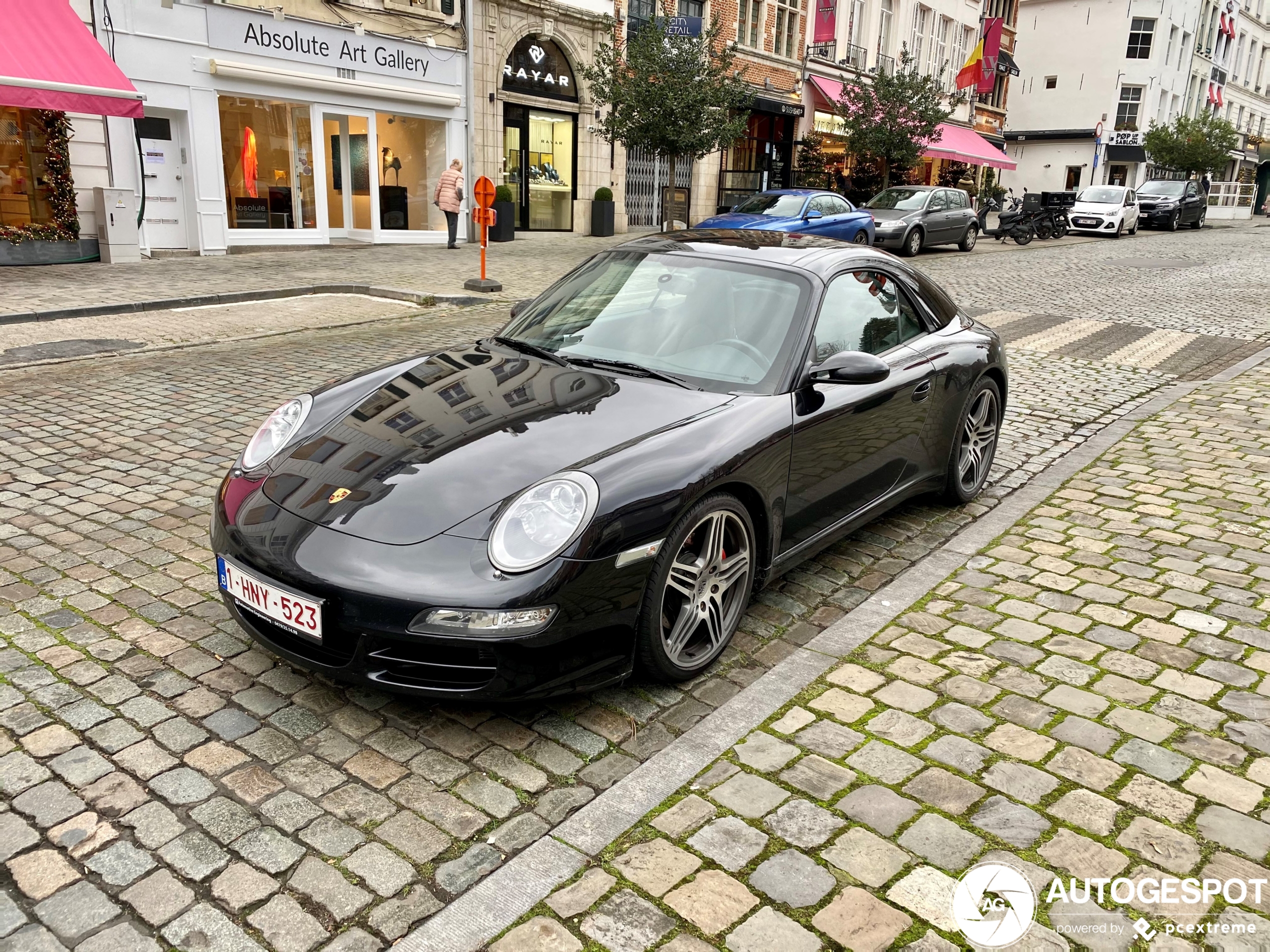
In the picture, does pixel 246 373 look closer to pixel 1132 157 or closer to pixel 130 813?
pixel 130 813

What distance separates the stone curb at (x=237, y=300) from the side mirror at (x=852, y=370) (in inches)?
368

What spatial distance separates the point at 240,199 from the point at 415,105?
4786 mm

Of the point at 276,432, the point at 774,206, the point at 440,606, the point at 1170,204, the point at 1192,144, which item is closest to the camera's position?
the point at 440,606

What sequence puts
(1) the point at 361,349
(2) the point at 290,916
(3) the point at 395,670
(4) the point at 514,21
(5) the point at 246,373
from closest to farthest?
(2) the point at 290,916 < (3) the point at 395,670 < (5) the point at 246,373 < (1) the point at 361,349 < (4) the point at 514,21

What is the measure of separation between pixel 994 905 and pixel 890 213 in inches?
852

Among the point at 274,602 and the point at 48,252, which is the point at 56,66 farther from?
the point at 274,602

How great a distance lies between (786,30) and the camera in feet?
103

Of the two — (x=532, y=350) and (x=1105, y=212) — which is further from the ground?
(x=1105, y=212)

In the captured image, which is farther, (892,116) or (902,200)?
(892,116)

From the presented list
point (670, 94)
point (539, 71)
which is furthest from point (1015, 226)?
point (539, 71)

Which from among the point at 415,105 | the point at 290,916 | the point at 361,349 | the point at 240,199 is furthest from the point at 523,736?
the point at 415,105

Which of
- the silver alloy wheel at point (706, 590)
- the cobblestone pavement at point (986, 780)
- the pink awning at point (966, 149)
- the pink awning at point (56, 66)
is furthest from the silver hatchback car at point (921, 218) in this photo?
the silver alloy wheel at point (706, 590)

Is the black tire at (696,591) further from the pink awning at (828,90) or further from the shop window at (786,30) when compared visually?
the pink awning at (828,90)

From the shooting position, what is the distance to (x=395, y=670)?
286cm
